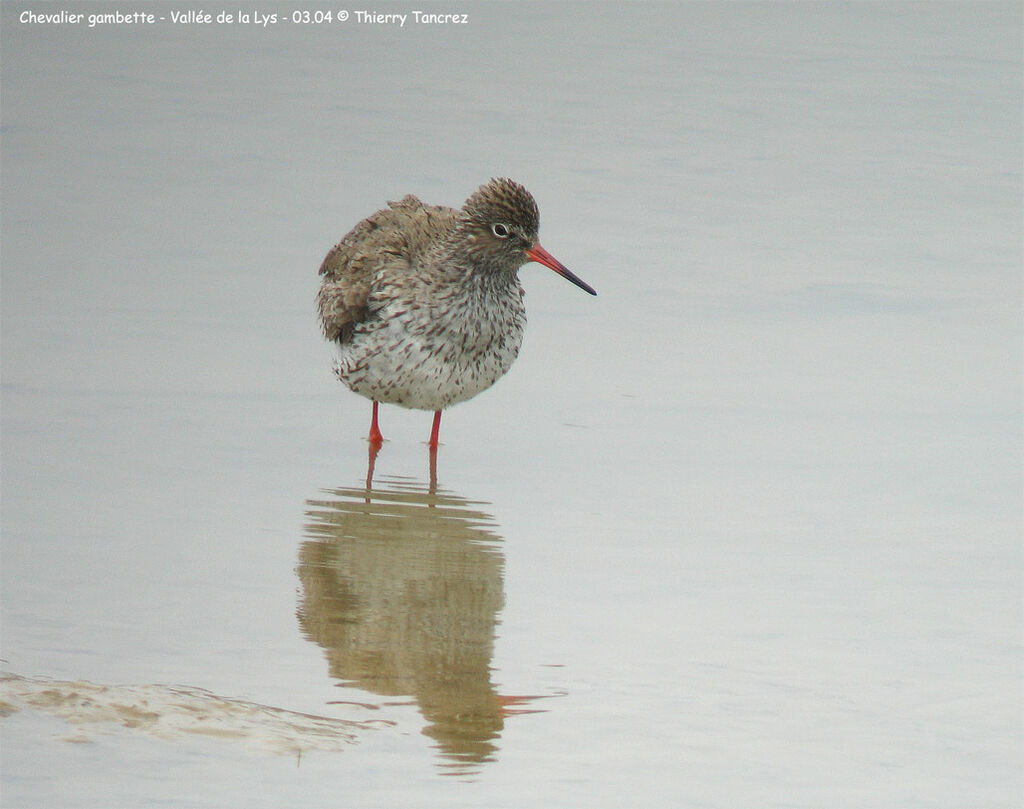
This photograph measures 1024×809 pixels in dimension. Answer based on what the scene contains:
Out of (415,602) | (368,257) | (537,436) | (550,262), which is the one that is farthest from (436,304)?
(415,602)

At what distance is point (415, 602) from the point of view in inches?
247

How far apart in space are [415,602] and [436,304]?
2.85 m

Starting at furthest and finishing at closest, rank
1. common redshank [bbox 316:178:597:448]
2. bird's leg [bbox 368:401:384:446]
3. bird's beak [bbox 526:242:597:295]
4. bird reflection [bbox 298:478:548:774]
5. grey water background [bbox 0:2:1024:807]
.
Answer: bird's beak [bbox 526:242:597:295]
bird's leg [bbox 368:401:384:446]
common redshank [bbox 316:178:597:448]
bird reflection [bbox 298:478:548:774]
grey water background [bbox 0:2:1024:807]

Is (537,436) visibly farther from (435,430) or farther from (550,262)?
(550,262)

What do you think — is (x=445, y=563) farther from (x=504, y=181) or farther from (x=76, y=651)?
(x=504, y=181)

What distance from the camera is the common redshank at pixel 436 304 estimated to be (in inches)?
347

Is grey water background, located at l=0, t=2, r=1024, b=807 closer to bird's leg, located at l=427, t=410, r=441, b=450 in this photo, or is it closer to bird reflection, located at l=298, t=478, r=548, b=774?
bird reflection, located at l=298, t=478, r=548, b=774

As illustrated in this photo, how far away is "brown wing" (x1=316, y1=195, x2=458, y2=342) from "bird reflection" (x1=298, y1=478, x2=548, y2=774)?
1.17m

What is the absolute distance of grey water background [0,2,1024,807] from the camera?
4.98 meters

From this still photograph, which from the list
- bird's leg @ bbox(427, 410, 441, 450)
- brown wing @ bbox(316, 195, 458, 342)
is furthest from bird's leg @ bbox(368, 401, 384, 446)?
brown wing @ bbox(316, 195, 458, 342)

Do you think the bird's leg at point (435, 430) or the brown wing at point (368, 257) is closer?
the bird's leg at point (435, 430)

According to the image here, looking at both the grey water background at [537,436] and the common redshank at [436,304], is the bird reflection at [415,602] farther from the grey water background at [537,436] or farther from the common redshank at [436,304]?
the common redshank at [436,304]

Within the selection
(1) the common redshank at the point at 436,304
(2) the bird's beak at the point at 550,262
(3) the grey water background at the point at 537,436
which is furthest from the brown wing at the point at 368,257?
(3) the grey water background at the point at 537,436

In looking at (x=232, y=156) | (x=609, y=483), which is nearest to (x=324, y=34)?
(x=232, y=156)
